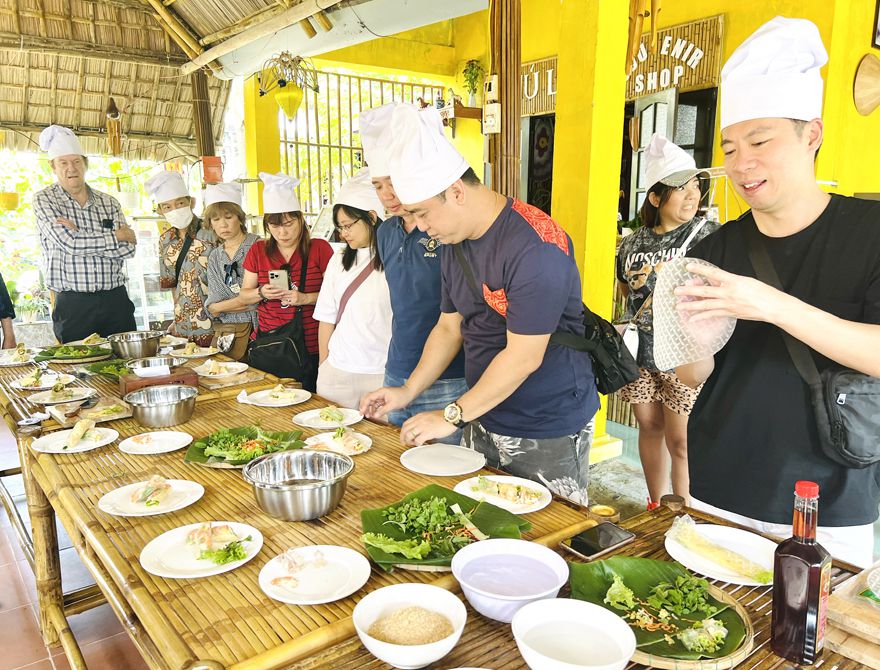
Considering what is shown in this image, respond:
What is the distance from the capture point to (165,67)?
782 cm

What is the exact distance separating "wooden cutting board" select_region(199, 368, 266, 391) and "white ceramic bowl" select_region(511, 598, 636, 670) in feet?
6.80

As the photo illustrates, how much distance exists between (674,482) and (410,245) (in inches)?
78.1

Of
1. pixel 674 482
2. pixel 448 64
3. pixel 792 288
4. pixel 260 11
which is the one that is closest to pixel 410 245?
pixel 792 288

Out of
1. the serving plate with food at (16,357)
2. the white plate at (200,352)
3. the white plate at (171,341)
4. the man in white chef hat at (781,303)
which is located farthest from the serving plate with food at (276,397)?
the serving plate with food at (16,357)

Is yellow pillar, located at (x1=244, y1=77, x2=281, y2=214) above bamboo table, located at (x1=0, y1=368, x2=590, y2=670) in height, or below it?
above

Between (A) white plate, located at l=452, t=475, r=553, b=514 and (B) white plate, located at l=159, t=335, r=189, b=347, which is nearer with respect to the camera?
(A) white plate, located at l=452, t=475, r=553, b=514


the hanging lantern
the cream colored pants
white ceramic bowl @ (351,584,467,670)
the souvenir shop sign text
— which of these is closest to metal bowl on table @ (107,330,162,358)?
the cream colored pants

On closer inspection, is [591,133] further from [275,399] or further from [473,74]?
[473,74]

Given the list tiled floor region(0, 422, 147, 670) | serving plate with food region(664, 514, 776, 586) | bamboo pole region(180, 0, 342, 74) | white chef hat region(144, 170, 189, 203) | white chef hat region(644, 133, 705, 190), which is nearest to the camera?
serving plate with food region(664, 514, 776, 586)

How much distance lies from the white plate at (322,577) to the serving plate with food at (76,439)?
105 centimetres

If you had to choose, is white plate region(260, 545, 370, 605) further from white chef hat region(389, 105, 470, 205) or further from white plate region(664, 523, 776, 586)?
white chef hat region(389, 105, 470, 205)

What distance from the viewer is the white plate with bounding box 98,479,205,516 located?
5.04 feet

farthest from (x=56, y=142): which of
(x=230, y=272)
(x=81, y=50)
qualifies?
(x=81, y=50)

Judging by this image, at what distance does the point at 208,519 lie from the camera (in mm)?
1536
